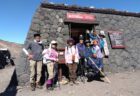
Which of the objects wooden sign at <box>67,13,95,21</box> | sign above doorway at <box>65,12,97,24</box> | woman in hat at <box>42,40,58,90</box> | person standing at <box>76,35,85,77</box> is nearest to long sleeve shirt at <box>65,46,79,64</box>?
person standing at <box>76,35,85,77</box>

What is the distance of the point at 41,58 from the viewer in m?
9.67

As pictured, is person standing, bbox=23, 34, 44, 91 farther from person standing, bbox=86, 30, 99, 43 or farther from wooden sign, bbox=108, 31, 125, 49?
wooden sign, bbox=108, 31, 125, 49

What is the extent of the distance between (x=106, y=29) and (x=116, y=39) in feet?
2.52

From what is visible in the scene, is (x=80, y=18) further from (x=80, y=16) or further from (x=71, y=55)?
(x=71, y=55)

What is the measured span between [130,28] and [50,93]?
23.5 feet

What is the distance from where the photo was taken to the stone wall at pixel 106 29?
11352mm

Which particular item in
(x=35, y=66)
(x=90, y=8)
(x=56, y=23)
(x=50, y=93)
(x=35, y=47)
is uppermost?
(x=90, y=8)

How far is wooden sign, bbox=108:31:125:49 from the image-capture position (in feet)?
43.0

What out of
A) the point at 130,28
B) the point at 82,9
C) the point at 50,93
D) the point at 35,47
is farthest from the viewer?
the point at 130,28

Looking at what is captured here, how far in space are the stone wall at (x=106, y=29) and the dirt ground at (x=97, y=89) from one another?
160cm

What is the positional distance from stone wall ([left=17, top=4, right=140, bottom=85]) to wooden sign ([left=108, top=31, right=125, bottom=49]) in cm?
22

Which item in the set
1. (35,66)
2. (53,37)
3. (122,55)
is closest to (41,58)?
(35,66)

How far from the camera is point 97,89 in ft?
30.2

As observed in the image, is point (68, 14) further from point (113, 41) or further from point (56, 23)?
point (113, 41)
